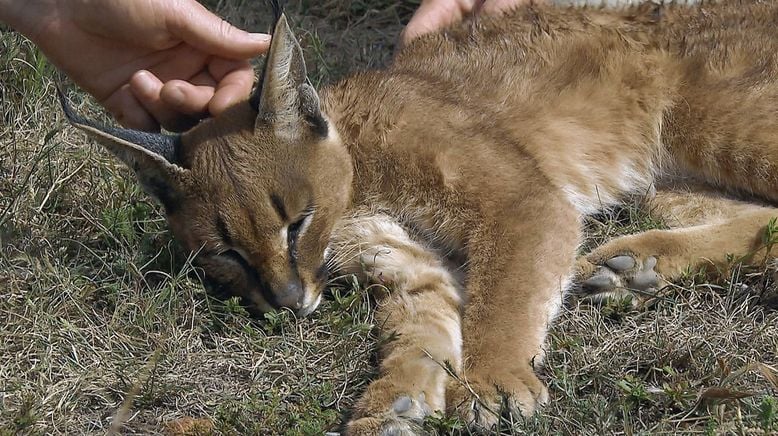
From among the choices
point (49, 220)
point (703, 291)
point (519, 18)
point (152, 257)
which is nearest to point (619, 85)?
point (519, 18)

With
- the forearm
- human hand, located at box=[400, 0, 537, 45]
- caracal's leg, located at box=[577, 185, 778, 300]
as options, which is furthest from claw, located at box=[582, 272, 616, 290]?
the forearm

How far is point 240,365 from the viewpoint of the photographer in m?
3.46

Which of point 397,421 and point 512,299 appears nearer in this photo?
point 397,421

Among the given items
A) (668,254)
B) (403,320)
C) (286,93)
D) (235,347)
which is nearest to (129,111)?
(286,93)

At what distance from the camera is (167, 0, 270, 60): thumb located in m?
4.21

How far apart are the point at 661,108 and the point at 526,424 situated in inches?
74.1

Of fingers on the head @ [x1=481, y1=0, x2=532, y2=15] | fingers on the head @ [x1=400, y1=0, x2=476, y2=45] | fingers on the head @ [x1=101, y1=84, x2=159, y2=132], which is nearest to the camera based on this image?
fingers on the head @ [x1=101, y1=84, x2=159, y2=132]

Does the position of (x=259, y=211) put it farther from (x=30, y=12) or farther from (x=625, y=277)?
(x=30, y=12)

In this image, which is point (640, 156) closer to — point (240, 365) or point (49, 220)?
point (240, 365)

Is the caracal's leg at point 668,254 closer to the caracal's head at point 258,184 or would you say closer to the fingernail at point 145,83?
the caracal's head at point 258,184

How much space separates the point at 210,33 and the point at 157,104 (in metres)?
0.39

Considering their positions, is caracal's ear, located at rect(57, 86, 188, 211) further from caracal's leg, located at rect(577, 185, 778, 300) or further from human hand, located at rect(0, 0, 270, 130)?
caracal's leg, located at rect(577, 185, 778, 300)

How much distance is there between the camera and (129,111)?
4395 millimetres

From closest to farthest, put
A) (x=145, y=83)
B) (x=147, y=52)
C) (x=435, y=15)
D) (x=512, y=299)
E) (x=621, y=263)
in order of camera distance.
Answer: (x=512, y=299), (x=621, y=263), (x=145, y=83), (x=147, y=52), (x=435, y=15)
